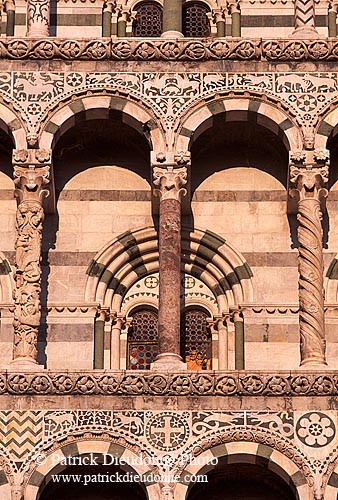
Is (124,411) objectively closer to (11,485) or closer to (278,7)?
(11,485)

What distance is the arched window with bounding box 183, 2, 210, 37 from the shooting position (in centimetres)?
2964

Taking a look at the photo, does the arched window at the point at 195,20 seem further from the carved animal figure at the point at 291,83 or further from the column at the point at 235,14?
the carved animal figure at the point at 291,83

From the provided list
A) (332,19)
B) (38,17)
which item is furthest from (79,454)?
(332,19)

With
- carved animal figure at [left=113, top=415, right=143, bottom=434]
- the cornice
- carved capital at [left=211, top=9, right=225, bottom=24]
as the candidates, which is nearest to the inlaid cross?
carved animal figure at [left=113, top=415, right=143, bottom=434]

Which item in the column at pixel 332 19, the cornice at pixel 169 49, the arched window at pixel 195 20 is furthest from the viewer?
the arched window at pixel 195 20

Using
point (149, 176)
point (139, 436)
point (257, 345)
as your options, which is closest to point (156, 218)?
point (149, 176)

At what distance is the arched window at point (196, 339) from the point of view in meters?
27.7

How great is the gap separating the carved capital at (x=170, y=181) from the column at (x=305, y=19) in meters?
2.85

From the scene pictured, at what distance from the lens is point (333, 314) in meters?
27.6

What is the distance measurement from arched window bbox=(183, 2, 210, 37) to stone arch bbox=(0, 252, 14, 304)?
4.75m

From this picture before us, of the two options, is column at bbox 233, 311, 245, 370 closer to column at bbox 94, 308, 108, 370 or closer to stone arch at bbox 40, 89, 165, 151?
column at bbox 94, 308, 108, 370

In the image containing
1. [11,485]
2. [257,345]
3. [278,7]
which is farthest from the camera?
[278,7]

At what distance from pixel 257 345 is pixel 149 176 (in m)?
3.11

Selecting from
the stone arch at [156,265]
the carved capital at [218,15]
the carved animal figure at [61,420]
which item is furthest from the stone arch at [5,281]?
the carved capital at [218,15]
